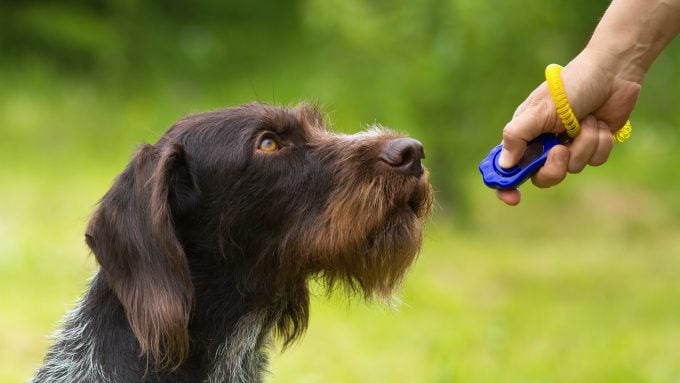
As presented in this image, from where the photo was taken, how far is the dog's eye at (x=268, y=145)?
413 cm

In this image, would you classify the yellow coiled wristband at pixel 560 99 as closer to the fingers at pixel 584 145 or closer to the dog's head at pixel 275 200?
the fingers at pixel 584 145

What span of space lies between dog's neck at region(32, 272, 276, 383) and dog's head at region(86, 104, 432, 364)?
0.35 feet

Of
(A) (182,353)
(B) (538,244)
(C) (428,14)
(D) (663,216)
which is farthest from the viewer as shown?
(D) (663,216)

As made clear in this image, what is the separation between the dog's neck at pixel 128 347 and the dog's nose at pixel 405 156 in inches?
30.8

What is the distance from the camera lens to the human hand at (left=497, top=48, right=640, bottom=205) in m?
3.96

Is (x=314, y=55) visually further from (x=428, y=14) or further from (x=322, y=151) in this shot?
(x=322, y=151)

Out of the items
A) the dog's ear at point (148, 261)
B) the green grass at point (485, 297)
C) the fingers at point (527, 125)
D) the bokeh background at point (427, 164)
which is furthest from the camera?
the bokeh background at point (427, 164)

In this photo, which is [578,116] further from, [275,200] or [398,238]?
[275,200]

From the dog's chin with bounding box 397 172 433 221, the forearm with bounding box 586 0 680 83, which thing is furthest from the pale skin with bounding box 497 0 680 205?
the dog's chin with bounding box 397 172 433 221

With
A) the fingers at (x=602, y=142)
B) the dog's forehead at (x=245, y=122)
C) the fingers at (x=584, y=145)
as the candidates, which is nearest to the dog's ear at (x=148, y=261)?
the dog's forehead at (x=245, y=122)

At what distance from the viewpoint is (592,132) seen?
4062mm

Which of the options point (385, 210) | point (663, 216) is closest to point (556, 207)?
point (663, 216)

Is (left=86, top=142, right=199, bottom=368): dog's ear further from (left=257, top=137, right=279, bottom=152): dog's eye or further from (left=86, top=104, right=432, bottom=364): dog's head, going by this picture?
(left=257, top=137, right=279, bottom=152): dog's eye

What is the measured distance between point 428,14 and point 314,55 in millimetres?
4971
